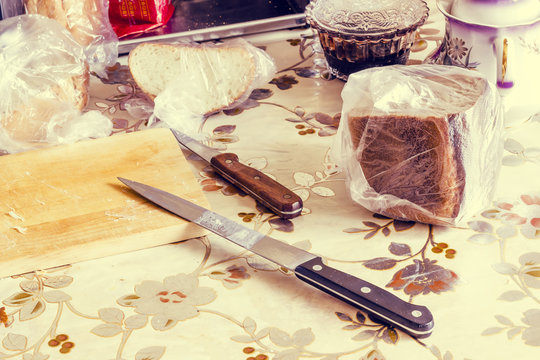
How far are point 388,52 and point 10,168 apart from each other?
0.58m

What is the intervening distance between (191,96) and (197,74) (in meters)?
0.04

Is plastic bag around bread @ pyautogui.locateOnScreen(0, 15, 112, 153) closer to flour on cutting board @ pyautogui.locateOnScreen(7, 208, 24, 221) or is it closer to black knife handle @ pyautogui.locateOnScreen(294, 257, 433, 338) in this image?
flour on cutting board @ pyautogui.locateOnScreen(7, 208, 24, 221)

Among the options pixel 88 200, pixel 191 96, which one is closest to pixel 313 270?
pixel 88 200

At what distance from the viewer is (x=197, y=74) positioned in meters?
1.06

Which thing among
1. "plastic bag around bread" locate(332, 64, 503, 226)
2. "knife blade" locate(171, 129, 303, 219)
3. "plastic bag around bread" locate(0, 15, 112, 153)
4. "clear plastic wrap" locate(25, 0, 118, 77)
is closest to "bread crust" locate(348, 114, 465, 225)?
"plastic bag around bread" locate(332, 64, 503, 226)

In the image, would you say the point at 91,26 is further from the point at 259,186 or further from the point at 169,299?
the point at 169,299

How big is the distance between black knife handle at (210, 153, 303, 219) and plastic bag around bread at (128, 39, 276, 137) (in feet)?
0.48

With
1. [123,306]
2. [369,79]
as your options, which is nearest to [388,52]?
[369,79]

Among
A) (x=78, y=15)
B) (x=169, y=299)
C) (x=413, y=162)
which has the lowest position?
(x=169, y=299)

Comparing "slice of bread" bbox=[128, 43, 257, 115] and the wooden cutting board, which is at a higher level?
"slice of bread" bbox=[128, 43, 257, 115]

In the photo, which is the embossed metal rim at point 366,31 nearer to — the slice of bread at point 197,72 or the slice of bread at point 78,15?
the slice of bread at point 197,72

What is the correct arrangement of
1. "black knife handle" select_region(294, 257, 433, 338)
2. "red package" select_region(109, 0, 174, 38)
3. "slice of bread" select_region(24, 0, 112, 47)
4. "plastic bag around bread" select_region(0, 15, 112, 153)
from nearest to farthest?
1. "black knife handle" select_region(294, 257, 433, 338)
2. "plastic bag around bread" select_region(0, 15, 112, 153)
3. "slice of bread" select_region(24, 0, 112, 47)
4. "red package" select_region(109, 0, 174, 38)

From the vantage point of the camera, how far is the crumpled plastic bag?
1.01m

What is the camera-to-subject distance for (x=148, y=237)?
78cm
